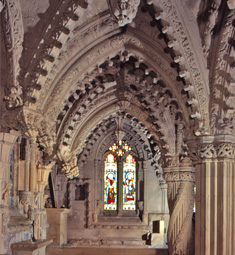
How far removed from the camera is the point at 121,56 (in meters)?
12.2

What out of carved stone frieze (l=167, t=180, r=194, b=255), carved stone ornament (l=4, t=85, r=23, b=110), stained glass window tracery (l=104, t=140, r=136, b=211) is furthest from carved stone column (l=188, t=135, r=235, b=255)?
stained glass window tracery (l=104, t=140, r=136, b=211)

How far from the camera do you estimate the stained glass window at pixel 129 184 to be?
27000 millimetres

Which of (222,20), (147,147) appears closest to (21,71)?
(222,20)

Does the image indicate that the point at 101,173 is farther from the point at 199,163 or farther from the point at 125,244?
the point at 199,163

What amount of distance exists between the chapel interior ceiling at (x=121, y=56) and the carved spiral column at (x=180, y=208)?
66 centimetres

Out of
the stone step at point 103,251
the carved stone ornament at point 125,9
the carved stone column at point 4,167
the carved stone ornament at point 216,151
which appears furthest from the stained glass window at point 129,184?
the carved stone ornament at point 125,9

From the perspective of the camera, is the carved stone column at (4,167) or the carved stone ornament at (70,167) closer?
the carved stone column at (4,167)

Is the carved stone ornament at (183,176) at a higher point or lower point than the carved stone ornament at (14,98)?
lower

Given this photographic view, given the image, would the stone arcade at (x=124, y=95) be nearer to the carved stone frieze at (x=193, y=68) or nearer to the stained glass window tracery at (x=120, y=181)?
the carved stone frieze at (x=193, y=68)

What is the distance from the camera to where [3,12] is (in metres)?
9.05

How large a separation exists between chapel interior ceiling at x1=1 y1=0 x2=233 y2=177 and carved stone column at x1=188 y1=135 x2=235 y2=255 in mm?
406

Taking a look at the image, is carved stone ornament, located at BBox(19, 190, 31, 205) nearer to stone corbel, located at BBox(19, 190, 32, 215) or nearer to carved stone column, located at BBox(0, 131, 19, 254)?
stone corbel, located at BBox(19, 190, 32, 215)

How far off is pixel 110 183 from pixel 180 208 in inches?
510

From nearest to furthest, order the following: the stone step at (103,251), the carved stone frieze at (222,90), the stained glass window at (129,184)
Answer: the carved stone frieze at (222,90), the stone step at (103,251), the stained glass window at (129,184)
